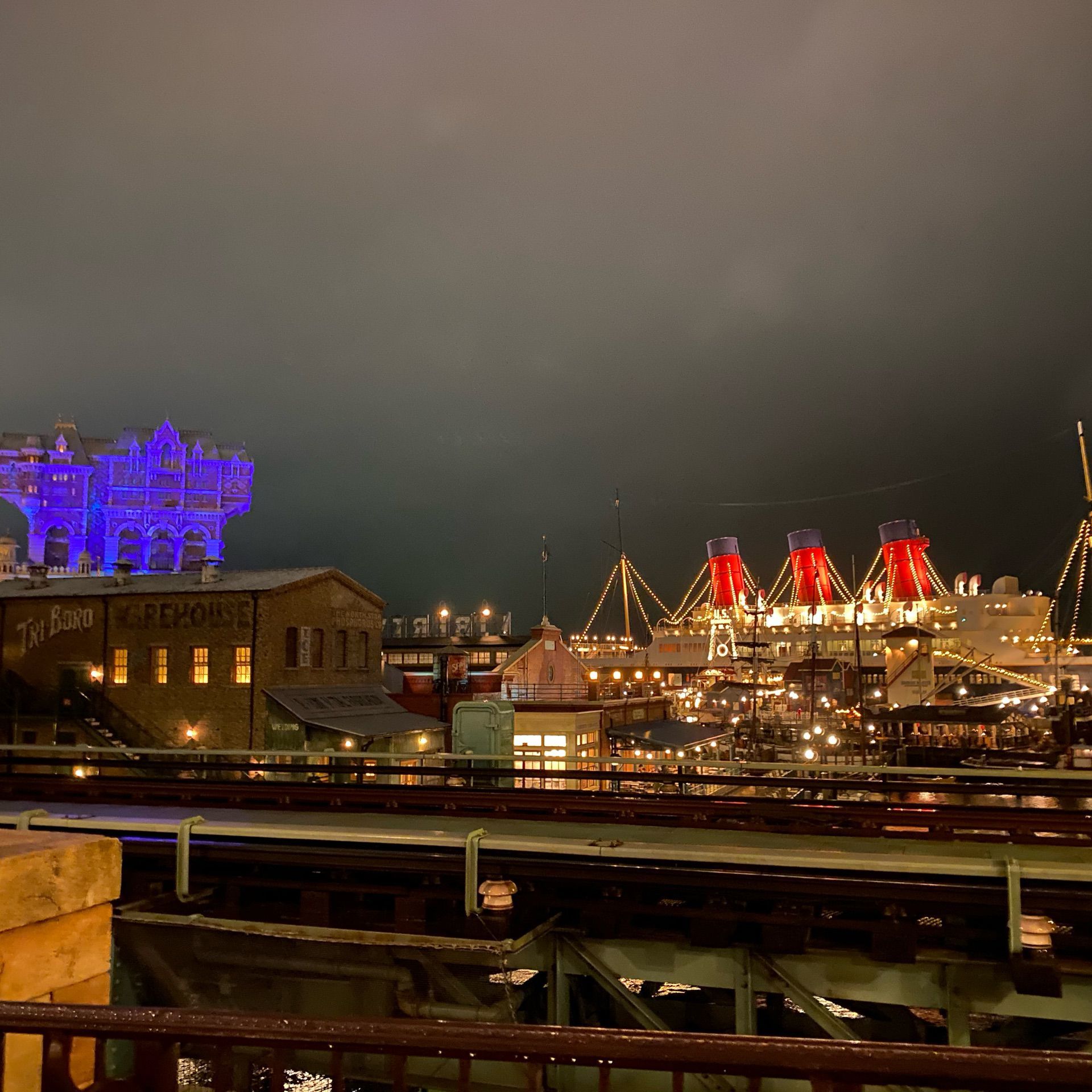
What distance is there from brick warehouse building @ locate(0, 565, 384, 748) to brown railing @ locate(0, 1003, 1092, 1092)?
28655mm

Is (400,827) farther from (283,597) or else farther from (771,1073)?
(283,597)

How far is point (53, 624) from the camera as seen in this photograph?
3331 centimetres

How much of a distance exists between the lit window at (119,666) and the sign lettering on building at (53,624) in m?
1.61

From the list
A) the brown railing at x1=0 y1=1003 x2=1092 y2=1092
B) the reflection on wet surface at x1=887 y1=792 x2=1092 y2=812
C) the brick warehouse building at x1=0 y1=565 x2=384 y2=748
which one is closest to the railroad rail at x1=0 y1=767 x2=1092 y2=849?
the brown railing at x1=0 y1=1003 x2=1092 y2=1092

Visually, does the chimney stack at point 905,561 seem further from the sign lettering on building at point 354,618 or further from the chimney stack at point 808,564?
the sign lettering on building at point 354,618

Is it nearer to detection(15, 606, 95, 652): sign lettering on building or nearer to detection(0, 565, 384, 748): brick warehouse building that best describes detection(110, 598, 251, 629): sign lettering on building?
detection(0, 565, 384, 748): brick warehouse building

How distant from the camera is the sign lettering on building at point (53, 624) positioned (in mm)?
32844

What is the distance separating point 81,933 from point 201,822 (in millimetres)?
5822

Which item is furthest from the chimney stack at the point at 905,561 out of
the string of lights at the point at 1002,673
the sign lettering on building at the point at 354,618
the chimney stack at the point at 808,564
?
the sign lettering on building at the point at 354,618

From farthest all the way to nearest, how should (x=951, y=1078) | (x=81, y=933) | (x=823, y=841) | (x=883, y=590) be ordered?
1. (x=883, y=590)
2. (x=823, y=841)
3. (x=81, y=933)
4. (x=951, y=1078)

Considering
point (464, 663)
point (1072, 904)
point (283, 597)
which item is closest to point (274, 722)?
point (283, 597)

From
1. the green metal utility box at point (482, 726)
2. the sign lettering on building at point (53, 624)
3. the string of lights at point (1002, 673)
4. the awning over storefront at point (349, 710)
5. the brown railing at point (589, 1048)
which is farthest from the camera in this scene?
the string of lights at point (1002, 673)

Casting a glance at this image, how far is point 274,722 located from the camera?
30078 millimetres

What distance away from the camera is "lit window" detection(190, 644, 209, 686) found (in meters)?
30.9
